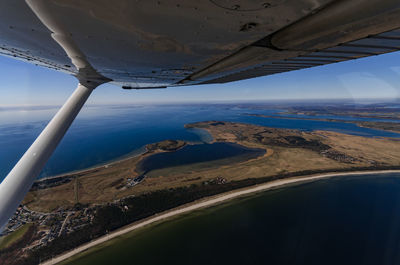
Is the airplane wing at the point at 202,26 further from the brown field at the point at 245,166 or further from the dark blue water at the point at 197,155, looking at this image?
the dark blue water at the point at 197,155

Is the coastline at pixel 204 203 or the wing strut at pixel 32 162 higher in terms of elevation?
the wing strut at pixel 32 162

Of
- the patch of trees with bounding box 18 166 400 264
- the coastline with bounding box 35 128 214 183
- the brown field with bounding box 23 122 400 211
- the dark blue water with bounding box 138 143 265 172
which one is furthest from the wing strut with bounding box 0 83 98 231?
the coastline with bounding box 35 128 214 183

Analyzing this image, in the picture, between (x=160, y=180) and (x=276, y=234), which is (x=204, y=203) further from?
(x=160, y=180)

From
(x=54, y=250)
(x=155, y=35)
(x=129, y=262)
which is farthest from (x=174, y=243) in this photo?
(x=155, y=35)

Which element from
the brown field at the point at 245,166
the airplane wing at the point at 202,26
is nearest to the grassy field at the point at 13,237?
the brown field at the point at 245,166

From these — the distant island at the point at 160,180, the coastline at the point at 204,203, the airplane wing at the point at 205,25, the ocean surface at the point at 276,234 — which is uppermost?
the airplane wing at the point at 205,25

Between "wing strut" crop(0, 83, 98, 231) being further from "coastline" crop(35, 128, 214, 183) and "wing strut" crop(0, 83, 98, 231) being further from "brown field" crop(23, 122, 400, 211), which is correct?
"coastline" crop(35, 128, 214, 183)

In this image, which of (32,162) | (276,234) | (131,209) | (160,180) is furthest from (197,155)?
(32,162)

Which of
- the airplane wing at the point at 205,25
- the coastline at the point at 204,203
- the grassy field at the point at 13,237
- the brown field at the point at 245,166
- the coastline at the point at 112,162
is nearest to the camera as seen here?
the airplane wing at the point at 205,25
